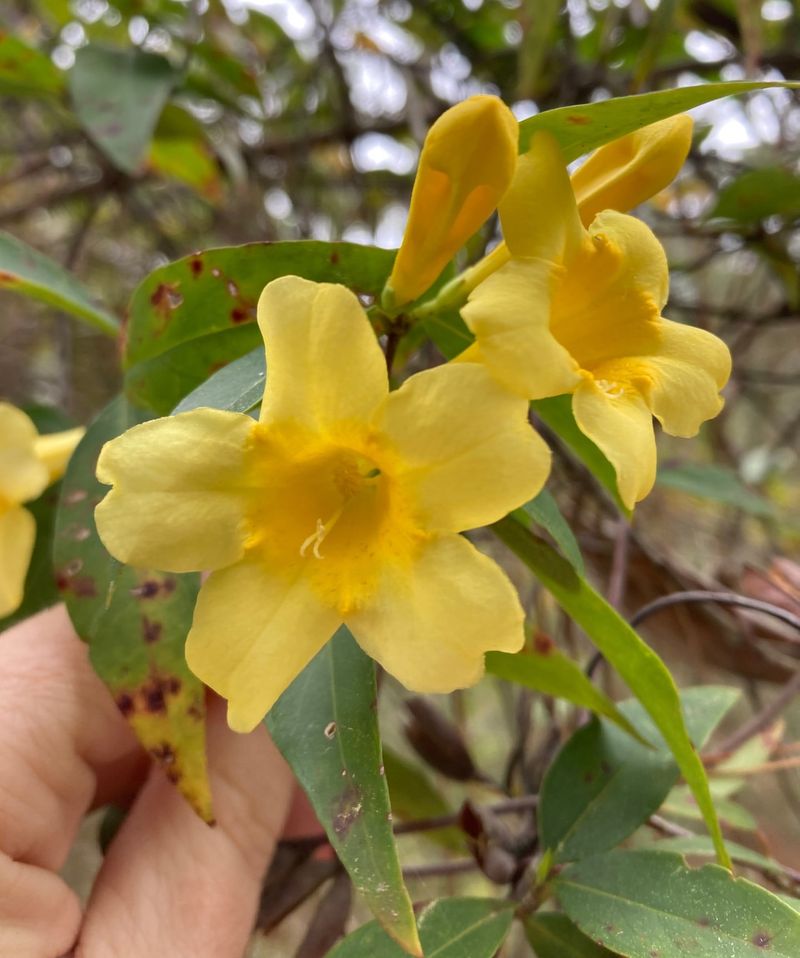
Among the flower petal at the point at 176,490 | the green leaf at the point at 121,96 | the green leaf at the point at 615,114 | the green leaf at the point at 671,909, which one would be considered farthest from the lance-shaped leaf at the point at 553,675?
the green leaf at the point at 121,96

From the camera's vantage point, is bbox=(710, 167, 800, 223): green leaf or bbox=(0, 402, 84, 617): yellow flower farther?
bbox=(710, 167, 800, 223): green leaf

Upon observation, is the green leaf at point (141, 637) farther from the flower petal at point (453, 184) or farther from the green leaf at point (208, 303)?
the flower petal at point (453, 184)

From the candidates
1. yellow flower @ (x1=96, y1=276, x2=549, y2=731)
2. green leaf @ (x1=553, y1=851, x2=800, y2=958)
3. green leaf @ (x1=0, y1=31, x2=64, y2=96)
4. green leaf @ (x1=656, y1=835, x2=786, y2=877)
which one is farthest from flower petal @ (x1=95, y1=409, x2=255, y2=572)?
green leaf @ (x1=0, y1=31, x2=64, y2=96)

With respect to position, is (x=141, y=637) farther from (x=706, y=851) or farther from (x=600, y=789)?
(x=706, y=851)

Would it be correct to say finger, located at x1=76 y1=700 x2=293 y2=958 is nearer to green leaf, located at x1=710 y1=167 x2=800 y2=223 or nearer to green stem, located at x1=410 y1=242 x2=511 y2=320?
Result: green stem, located at x1=410 y1=242 x2=511 y2=320

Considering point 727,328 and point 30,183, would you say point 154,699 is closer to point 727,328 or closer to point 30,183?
point 727,328

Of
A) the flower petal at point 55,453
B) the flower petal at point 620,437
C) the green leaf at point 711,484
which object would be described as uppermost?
the flower petal at point 620,437
